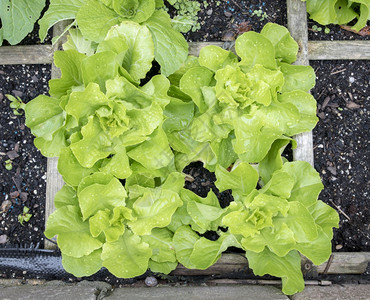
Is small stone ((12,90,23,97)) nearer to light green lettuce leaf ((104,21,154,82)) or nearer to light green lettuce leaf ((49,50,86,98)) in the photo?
light green lettuce leaf ((49,50,86,98))

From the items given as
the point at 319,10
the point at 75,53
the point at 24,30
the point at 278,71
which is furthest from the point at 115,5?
the point at 319,10

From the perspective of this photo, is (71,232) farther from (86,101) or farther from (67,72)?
(67,72)

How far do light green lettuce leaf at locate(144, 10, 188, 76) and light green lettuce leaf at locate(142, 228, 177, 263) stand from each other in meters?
0.78

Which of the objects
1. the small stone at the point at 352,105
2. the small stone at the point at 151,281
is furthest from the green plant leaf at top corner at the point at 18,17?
the small stone at the point at 352,105

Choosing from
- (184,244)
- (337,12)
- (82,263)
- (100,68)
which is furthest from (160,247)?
(337,12)

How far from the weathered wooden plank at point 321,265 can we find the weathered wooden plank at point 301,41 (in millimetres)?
547

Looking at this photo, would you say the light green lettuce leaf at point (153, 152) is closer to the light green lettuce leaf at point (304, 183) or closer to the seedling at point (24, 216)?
the light green lettuce leaf at point (304, 183)

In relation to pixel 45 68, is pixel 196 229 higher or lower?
lower

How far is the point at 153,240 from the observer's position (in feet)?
6.18

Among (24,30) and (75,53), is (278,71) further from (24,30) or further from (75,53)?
(24,30)

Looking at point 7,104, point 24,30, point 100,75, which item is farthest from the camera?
point 7,104

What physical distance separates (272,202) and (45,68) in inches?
54.4

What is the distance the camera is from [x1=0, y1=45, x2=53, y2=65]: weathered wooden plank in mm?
2096

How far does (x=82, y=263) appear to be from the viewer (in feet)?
5.89
